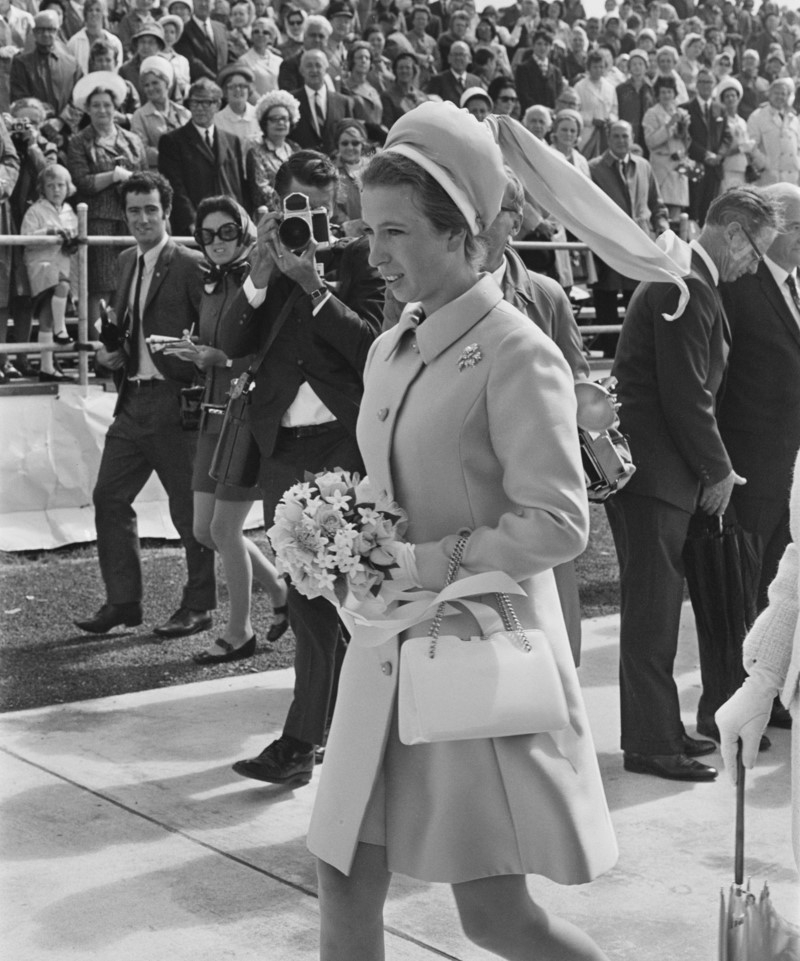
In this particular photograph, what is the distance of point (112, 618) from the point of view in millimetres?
7051

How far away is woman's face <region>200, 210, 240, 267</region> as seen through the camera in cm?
647

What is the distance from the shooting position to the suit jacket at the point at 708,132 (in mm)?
16266

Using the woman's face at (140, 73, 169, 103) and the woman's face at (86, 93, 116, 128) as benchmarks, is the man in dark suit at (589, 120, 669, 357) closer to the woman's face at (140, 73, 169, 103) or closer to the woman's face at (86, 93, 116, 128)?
the woman's face at (140, 73, 169, 103)

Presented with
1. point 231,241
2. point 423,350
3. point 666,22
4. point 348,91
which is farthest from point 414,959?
Answer: point 666,22

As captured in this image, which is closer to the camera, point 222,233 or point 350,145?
point 222,233

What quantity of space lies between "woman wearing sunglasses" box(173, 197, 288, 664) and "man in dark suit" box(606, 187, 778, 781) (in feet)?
5.94

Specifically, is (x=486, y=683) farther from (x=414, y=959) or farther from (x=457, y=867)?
(x=414, y=959)

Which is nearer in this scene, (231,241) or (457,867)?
(457,867)

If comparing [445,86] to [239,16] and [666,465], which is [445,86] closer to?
[239,16]

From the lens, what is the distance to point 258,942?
374 cm

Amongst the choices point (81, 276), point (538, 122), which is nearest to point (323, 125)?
point (538, 122)

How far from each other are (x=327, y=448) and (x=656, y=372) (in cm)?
122

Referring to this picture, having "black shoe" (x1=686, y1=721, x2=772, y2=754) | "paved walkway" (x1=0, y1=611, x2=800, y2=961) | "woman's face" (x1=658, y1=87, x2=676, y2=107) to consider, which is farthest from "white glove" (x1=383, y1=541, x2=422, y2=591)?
"woman's face" (x1=658, y1=87, x2=676, y2=107)

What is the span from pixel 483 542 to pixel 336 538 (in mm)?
254
